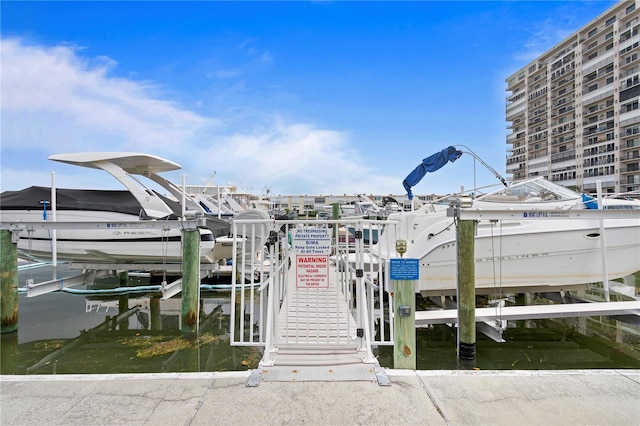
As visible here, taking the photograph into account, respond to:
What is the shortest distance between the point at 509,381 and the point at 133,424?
121 inches

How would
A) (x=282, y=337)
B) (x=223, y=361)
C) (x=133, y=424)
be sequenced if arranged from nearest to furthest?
1. (x=133, y=424)
2. (x=282, y=337)
3. (x=223, y=361)

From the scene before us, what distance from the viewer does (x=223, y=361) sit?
222 inches

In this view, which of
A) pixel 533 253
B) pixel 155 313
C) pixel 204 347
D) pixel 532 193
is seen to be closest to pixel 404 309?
pixel 204 347

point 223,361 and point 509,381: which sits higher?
point 509,381

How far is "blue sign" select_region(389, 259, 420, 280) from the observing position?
12.3ft

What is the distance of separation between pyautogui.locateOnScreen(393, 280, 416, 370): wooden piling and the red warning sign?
2.46ft

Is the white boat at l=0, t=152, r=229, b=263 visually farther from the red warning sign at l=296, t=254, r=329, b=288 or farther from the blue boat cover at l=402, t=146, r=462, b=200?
the blue boat cover at l=402, t=146, r=462, b=200

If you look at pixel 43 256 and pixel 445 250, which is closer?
pixel 445 250

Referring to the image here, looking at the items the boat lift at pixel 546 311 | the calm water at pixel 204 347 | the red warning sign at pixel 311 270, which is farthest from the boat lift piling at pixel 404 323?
the boat lift at pixel 546 311

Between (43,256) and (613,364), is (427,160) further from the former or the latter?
(43,256)

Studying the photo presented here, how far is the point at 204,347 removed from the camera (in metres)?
6.26

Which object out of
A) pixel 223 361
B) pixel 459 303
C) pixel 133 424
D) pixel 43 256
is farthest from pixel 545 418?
pixel 43 256

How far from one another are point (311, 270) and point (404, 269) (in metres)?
0.97

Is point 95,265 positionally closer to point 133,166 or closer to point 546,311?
point 133,166
